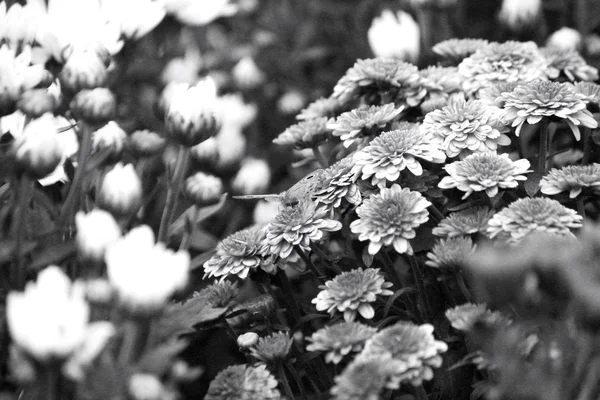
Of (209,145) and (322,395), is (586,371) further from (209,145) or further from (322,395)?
(209,145)

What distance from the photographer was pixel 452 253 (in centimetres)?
85

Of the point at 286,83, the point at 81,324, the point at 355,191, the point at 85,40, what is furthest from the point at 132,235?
the point at 286,83

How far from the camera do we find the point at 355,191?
962 millimetres

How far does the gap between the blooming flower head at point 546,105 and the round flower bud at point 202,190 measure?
18.3 inches

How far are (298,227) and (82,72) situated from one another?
1.24 ft

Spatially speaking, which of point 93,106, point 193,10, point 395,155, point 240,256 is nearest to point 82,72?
point 93,106

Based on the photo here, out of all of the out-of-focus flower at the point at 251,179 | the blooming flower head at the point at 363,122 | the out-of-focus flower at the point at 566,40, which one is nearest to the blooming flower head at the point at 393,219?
the blooming flower head at the point at 363,122

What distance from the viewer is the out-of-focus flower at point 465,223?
0.88 meters

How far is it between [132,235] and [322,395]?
1.18 ft

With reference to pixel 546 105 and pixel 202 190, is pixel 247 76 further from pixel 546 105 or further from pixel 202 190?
pixel 546 105

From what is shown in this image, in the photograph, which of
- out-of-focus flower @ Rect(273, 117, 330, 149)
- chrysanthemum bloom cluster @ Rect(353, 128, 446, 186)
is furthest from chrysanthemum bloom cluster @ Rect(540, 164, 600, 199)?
out-of-focus flower @ Rect(273, 117, 330, 149)

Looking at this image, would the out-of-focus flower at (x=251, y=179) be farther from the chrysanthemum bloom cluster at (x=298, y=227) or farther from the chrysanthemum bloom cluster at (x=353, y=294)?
the chrysanthemum bloom cluster at (x=353, y=294)

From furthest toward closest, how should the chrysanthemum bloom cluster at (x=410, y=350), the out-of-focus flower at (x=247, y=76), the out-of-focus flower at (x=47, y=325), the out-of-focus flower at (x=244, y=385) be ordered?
Answer: the out-of-focus flower at (x=247, y=76) → the out-of-focus flower at (x=244, y=385) → the chrysanthemum bloom cluster at (x=410, y=350) → the out-of-focus flower at (x=47, y=325)

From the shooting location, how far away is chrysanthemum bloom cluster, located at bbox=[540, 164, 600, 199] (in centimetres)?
89
